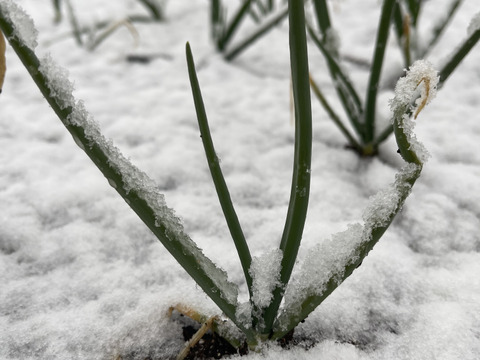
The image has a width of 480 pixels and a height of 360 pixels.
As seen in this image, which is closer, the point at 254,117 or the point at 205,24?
the point at 254,117

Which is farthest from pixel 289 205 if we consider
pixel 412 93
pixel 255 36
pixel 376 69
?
pixel 255 36

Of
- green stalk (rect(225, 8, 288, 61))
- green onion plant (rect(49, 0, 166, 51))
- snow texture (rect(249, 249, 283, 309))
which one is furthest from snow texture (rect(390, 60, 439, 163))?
green onion plant (rect(49, 0, 166, 51))

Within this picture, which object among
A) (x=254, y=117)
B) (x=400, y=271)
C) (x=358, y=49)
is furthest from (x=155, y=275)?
(x=358, y=49)

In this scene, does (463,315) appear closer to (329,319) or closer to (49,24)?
(329,319)

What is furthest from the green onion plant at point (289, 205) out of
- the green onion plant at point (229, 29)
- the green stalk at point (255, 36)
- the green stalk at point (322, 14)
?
the green onion plant at point (229, 29)

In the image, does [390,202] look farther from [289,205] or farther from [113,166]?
[113,166]

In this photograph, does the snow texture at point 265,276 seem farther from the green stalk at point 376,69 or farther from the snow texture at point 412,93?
the green stalk at point 376,69

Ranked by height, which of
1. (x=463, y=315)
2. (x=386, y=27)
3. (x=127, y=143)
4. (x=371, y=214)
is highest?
(x=386, y=27)
